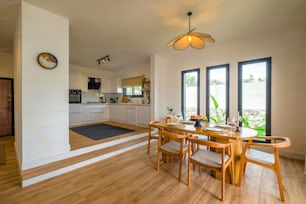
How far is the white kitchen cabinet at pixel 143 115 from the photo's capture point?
4.62m

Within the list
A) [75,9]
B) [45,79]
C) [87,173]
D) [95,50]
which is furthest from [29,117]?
[95,50]

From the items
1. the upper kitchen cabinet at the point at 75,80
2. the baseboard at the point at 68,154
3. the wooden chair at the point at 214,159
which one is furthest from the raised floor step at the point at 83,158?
the upper kitchen cabinet at the point at 75,80

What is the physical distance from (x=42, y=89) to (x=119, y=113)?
3.59 meters

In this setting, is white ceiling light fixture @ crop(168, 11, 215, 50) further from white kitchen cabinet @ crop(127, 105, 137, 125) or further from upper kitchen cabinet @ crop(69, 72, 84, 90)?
upper kitchen cabinet @ crop(69, 72, 84, 90)

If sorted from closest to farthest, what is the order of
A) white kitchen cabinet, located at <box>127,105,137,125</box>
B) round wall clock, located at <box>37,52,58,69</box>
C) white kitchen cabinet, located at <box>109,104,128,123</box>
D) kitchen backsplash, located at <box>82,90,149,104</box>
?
round wall clock, located at <box>37,52,58,69</box>
white kitchen cabinet, located at <box>127,105,137,125</box>
white kitchen cabinet, located at <box>109,104,128,123</box>
kitchen backsplash, located at <box>82,90,149,104</box>

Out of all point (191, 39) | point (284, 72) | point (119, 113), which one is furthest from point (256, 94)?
point (119, 113)

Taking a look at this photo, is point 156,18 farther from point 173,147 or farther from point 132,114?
point 132,114

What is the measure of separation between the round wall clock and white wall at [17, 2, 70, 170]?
0.19 feet

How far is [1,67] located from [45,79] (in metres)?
3.33

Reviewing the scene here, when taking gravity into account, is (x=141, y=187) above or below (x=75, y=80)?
below

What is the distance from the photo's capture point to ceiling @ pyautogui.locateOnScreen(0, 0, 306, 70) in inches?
79.7

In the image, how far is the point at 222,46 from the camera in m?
3.48

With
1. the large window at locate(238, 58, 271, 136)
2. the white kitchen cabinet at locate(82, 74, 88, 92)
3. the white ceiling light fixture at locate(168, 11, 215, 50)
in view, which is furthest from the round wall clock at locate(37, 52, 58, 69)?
the large window at locate(238, 58, 271, 136)

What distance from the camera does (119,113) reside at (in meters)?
5.65
